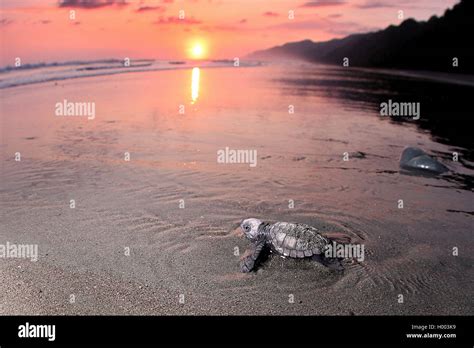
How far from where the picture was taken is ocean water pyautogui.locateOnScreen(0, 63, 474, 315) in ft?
17.7

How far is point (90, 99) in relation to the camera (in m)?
19.5

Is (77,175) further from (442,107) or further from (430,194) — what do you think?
(442,107)

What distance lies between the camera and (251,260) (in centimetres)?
575

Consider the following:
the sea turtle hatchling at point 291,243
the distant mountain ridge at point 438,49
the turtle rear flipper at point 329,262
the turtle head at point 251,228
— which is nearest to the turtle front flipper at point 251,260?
the sea turtle hatchling at point 291,243

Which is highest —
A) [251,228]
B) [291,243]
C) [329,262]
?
[251,228]

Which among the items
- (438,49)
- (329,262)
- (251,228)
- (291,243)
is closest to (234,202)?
(251,228)

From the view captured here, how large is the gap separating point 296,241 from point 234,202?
254 cm

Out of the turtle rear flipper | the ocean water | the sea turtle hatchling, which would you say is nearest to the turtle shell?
the sea turtle hatchling

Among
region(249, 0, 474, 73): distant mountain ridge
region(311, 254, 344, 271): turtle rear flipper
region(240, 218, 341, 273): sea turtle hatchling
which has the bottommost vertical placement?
region(311, 254, 344, 271): turtle rear flipper

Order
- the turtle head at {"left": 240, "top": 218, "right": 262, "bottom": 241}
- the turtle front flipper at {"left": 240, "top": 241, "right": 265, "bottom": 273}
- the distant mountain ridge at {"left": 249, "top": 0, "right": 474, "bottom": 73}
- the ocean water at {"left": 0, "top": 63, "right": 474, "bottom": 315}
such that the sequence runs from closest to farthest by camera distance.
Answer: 1. the ocean water at {"left": 0, "top": 63, "right": 474, "bottom": 315}
2. the turtle front flipper at {"left": 240, "top": 241, "right": 265, "bottom": 273}
3. the turtle head at {"left": 240, "top": 218, "right": 262, "bottom": 241}
4. the distant mountain ridge at {"left": 249, "top": 0, "right": 474, "bottom": 73}

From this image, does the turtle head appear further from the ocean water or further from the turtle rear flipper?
the turtle rear flipper

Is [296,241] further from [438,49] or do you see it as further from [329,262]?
[438,49]

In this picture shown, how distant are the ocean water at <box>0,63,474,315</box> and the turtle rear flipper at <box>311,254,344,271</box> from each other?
94 millimetres

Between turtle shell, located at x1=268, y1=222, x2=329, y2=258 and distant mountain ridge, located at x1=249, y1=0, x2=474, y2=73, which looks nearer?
turtle shell, located at x1=268, y1=222, x2=329, y2=258
